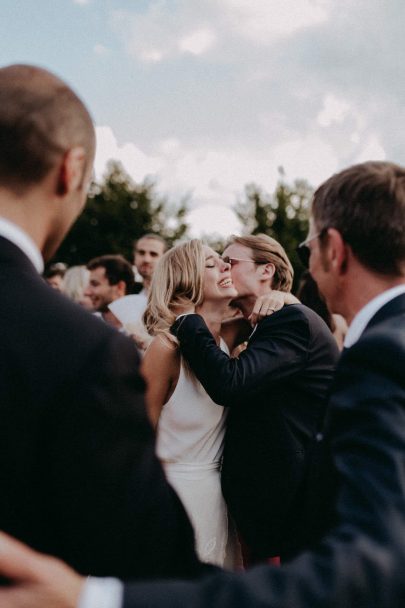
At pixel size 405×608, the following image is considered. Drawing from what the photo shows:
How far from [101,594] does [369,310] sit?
103 centimetres

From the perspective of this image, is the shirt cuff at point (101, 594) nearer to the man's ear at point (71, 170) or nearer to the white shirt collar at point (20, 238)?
the white shirt collar at point (20, 238)

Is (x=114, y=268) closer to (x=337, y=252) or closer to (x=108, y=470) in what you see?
(x=337, y=252)

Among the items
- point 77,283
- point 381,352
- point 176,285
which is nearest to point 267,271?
point 176,285

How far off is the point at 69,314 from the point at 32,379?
169mm

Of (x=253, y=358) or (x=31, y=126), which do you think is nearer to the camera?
(x=31, y=126)

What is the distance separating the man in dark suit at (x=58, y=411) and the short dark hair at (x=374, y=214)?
84 cm

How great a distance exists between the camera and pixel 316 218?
193 centimetres

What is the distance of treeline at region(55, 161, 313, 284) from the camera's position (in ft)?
104

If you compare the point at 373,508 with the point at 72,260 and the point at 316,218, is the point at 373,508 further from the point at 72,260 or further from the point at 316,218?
the point at 72,260

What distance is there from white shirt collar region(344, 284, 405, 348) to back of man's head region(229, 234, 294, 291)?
104 inches

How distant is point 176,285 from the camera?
3982mm

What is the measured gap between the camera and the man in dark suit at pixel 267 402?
131 inches

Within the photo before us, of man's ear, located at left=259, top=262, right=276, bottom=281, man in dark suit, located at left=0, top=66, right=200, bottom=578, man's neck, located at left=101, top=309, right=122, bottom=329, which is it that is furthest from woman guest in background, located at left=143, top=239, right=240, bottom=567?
man's neck, located at left=101, top=309, right=122, bottom=329

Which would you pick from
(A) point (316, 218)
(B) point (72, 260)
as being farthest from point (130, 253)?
(A) point (316, 218)
